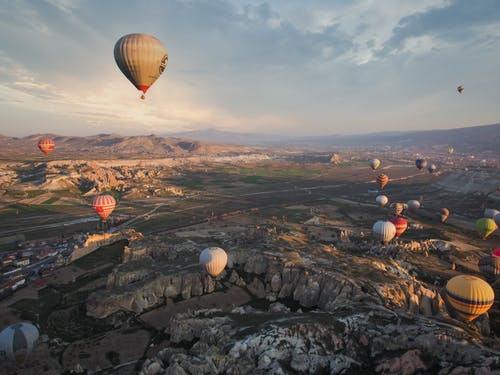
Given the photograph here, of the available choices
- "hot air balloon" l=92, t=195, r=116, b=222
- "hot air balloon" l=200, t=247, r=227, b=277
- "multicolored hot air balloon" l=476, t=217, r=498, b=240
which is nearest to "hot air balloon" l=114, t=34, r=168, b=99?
"hot air balloon" l=200, t=247, r=227, b=277

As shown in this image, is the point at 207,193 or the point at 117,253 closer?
the point at 117,253

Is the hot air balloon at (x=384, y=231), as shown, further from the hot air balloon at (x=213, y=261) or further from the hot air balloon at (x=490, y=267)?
the hot air balloon at (x=213, y=261)

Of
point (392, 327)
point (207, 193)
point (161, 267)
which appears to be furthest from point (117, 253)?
point (207, 193)

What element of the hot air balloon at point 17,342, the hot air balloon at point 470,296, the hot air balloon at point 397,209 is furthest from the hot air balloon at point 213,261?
the hot air balloon at point 397,209

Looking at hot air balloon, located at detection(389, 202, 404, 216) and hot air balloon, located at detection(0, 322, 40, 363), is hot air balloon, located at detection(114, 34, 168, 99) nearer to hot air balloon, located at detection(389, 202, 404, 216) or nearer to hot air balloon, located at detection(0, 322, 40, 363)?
hot air balloon, located at detection(0, 322, 40, 363)

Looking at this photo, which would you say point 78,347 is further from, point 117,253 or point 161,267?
point 117,253

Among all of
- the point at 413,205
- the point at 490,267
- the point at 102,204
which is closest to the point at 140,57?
the point at 102,204
